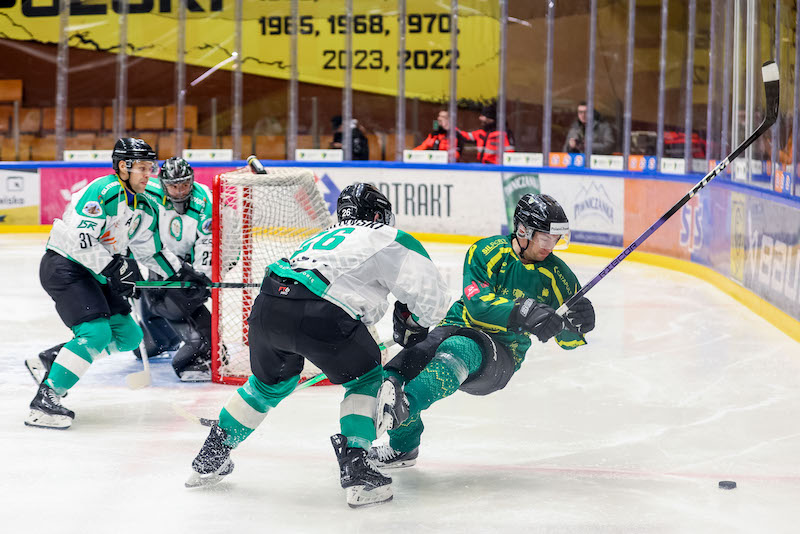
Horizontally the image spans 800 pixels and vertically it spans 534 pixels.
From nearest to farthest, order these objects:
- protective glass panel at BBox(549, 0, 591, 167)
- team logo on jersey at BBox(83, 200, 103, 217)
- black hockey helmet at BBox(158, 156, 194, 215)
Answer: team logo on jersey at BBox(83, 200, 103, 217), black hockey helmet at BBox(158, 156, 194, 215), protective glass panel at BBox(549, 0, 591, 167)

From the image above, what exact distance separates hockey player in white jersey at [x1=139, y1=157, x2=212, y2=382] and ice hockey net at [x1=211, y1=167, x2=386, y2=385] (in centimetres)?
10

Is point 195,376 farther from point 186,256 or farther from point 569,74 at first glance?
point 569,74

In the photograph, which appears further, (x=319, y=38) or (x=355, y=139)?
(x=319, y=38)

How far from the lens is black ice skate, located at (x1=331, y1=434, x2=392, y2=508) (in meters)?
3.15

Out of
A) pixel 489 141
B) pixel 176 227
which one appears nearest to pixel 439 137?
pixel 489 141

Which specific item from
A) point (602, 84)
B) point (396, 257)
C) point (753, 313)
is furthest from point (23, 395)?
point (602, 84)

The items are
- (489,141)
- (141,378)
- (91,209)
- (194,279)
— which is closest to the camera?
(91,209)

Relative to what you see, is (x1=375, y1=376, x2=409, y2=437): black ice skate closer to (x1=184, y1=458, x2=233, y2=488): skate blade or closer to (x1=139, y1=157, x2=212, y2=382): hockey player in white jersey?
(x1=184, y1=458, x2=233, y2=488): skate blade

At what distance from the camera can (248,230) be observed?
5.22 m

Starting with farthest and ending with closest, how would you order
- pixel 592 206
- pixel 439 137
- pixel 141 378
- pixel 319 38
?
pixel 319 38 < pixel 439 137 < pixel 592 206 < pixel 141 378

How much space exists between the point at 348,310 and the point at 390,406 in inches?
11.6

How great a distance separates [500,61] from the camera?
1080 cm

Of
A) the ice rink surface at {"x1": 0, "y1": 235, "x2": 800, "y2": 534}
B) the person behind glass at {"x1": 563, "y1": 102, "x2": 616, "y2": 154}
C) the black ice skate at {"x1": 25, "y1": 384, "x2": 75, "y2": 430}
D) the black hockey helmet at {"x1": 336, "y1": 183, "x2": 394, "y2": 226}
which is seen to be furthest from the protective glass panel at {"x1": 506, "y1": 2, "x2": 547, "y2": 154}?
the black hockey helmet at {"x1": 336, "y1": 183, "x2": 394, "y2": 226}

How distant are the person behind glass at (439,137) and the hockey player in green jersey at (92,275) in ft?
20.8
